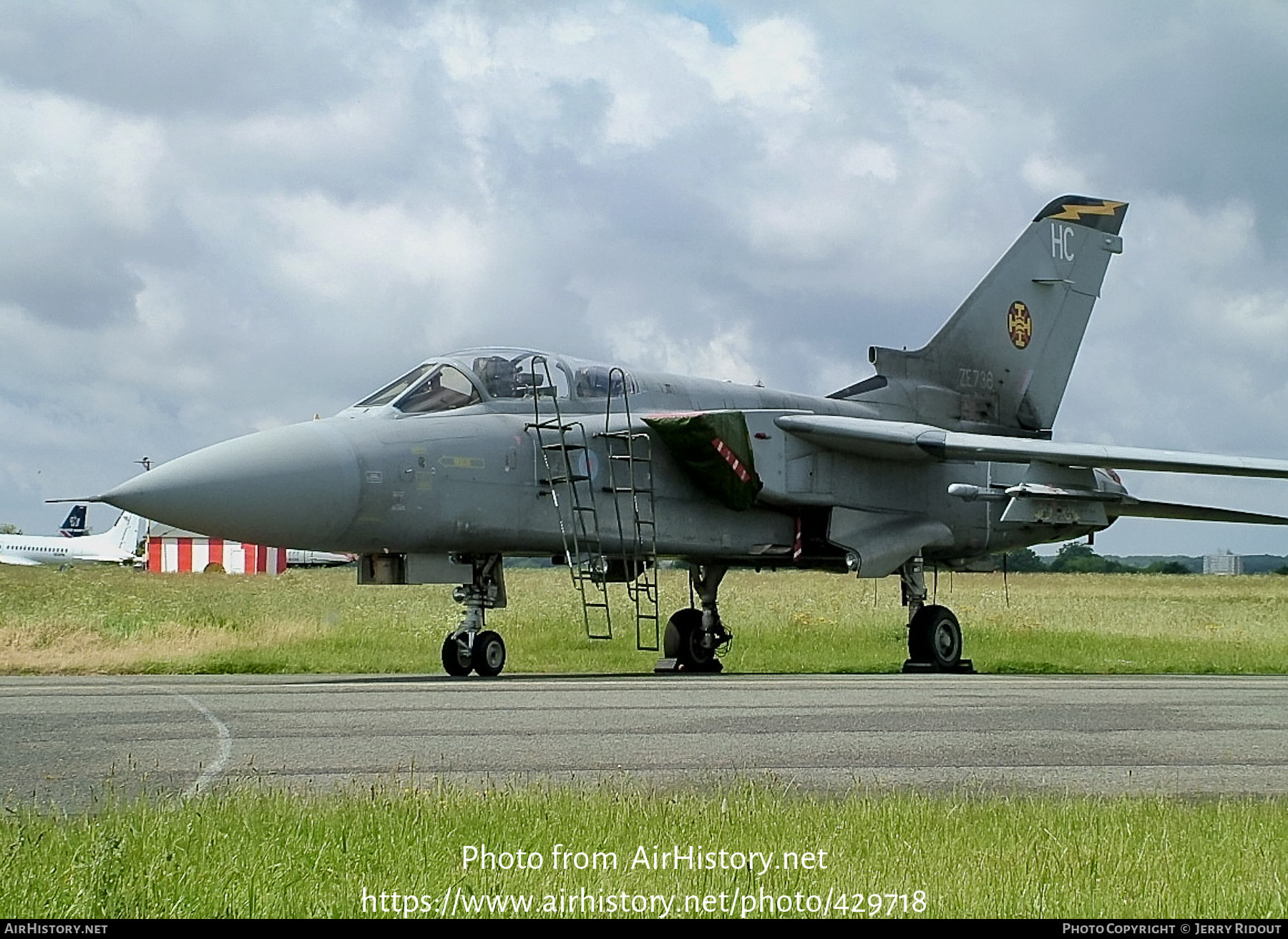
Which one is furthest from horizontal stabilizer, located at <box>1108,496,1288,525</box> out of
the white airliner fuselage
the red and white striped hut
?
the white airliner fuselage

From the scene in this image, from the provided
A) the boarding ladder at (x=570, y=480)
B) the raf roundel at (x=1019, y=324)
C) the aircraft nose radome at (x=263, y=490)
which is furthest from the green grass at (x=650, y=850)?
the raf roundel at (x=1019, y=324)

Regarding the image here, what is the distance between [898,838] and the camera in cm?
583

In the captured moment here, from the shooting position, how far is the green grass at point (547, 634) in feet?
67.5

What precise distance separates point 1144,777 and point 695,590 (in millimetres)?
12539

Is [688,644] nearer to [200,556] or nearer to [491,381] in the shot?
[491,381]

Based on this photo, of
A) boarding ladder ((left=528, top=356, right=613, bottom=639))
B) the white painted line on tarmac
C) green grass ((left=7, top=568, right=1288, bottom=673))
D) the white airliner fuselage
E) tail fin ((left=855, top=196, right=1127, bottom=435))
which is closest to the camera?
the white painted line on tarmac

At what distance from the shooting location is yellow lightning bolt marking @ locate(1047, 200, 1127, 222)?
72.9 feet

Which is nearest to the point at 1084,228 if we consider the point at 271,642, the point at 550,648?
the point at 550,648

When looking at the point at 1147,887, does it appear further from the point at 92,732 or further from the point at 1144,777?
the point at 92,732

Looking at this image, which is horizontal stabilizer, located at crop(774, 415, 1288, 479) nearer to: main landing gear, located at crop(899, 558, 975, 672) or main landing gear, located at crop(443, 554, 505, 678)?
main landing gear, located at crop(899, 558, 975, 672)

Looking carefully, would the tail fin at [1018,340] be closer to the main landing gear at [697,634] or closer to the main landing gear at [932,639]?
the main landing gear at [932,639]

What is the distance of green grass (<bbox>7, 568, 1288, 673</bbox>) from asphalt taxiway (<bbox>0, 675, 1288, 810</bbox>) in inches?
295

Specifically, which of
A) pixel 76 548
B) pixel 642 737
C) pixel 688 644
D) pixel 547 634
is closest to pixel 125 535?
pixel 76 548

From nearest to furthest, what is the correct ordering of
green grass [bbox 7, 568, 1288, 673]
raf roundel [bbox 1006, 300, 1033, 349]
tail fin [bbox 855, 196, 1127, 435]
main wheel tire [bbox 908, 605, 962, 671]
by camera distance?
main wheel tire [bbox 908, 605, 962, 671] < green grass [bbox 7, 568, 1288, 673] < tail fin [bbox 855, 196, 1127, 435] < raf roundel [bbox 1006, 300, 1033, 349]
